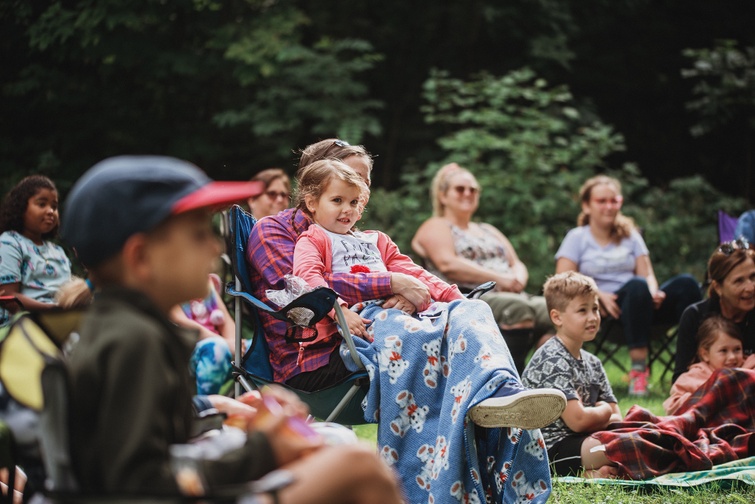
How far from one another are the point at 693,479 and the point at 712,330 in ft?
3.05

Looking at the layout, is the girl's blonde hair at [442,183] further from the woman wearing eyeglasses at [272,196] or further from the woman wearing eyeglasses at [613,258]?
the woman wearing eyeglasses at [272,196]

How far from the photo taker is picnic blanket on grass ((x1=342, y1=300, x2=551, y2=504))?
244 cm

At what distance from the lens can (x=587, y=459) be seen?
3164 mm

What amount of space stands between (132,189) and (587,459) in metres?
2.38

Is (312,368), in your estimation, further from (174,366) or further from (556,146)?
(556,146)

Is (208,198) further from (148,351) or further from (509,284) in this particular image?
(509,284)

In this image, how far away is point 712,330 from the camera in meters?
3.78

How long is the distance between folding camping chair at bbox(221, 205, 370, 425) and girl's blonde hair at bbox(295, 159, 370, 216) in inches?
10.4

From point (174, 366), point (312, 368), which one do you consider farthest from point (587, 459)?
point (174, 366)

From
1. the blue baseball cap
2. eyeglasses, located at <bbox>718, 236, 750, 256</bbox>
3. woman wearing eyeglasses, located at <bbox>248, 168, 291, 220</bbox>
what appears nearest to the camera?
the blue baseball cap

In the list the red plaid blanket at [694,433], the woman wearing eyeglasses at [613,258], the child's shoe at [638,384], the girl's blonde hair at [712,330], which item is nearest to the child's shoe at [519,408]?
the red plaid blanket at [694,433]

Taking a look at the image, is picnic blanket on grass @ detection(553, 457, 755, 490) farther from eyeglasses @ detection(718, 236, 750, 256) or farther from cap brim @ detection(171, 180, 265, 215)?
cap brim @ detection(171, 180, 265, 215)

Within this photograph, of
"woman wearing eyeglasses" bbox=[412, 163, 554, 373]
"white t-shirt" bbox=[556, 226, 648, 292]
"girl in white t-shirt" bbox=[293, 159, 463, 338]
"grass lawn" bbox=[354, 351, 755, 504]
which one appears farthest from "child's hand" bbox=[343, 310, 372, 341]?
"white t-shirt" bbox=[556, 226, 648, 292]

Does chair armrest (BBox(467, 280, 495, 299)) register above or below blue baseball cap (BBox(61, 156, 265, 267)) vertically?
below
